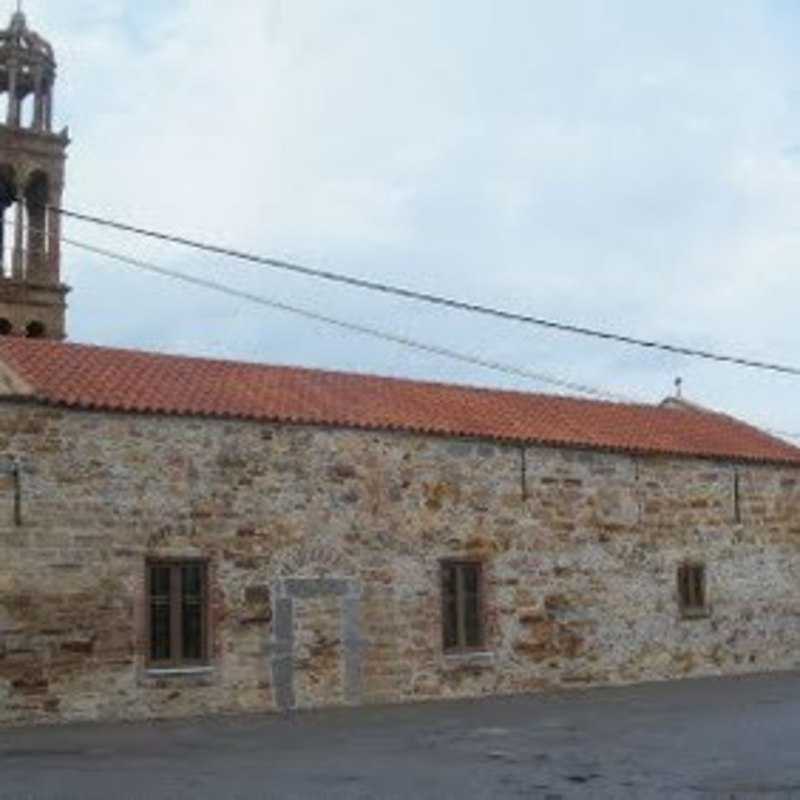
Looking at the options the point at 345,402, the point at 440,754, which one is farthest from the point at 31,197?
the point at 440,754

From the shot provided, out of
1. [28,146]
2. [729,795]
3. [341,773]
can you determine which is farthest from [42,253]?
[729,795]

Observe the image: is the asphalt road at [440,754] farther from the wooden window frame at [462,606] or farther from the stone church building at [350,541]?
Answer: the wooden window frame at [462,606]

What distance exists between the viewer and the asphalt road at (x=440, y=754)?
10641 millimetres

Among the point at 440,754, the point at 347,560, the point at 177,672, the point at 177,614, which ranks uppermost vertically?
the point at 347,560

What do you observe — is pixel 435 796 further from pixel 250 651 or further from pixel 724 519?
pixel 724 519

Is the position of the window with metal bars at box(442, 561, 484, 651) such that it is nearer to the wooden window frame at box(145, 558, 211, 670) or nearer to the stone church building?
the stone church building

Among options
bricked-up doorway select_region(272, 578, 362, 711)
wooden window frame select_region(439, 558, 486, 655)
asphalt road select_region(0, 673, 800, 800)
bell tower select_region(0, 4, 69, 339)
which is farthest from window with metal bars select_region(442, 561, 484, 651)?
bell tower select_region(0, 4, 69, 339)

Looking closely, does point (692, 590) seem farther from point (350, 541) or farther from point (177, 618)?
point (177, 618)

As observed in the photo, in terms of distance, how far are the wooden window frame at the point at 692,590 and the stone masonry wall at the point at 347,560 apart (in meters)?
0.22

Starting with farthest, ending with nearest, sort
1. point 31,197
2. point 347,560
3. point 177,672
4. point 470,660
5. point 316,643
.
A: point 31,197, point 470,660, point 347,560, point 316,643, point 177,672

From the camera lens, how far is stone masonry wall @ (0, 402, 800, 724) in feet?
56.4

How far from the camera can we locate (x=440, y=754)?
1297 cm

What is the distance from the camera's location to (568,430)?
23.1 metres

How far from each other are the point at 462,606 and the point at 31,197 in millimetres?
17698
